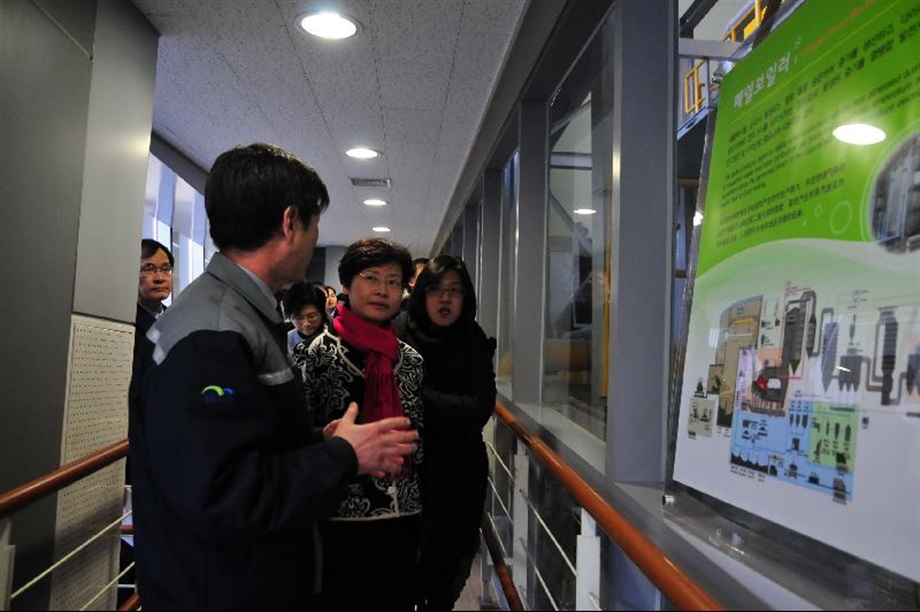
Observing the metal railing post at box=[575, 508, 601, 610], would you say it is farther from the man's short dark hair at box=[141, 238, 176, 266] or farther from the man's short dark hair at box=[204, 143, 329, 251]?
the man's short dark hair at box=[141, 238, 176, 266]

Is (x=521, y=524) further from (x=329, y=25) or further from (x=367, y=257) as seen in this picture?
(x=329, y=25)

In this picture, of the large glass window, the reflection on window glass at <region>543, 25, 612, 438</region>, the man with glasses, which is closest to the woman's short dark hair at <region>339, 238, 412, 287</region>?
the reflection on window glass at <region>543, 25, 612, 438</region>

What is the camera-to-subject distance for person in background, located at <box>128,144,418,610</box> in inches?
37.0

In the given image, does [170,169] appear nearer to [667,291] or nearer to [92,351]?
[92,351]

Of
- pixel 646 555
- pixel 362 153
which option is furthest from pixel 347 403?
pixel 362 153

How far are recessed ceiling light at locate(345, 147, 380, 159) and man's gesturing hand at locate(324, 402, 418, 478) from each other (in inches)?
158

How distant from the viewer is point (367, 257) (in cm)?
199

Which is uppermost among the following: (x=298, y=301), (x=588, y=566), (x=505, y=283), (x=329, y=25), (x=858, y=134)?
(x=329, y=25)

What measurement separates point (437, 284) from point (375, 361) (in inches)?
25.1

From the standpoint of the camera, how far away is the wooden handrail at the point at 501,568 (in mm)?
1438

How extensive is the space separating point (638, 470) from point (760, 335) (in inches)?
25.4

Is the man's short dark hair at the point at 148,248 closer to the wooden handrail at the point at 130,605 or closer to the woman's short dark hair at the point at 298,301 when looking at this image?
the woman's short dark hair at the point at 298,301

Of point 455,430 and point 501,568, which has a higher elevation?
point 455,430

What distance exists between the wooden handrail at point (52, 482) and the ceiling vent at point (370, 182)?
4374 millimetres
